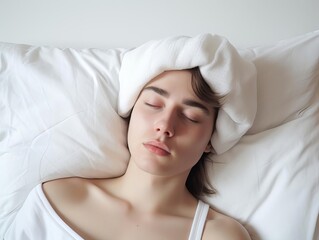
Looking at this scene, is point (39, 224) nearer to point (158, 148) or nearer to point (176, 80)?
point (158, 148)

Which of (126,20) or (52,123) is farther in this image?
(126,20)

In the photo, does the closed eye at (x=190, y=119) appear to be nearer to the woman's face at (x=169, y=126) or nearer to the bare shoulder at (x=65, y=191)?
the woman's face at (x=169, y=126)

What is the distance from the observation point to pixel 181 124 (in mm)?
853

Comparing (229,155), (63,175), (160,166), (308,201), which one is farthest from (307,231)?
(63,175)

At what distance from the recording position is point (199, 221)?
0.93 m

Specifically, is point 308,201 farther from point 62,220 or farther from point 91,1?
point 91,1

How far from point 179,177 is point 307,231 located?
0.41 metres

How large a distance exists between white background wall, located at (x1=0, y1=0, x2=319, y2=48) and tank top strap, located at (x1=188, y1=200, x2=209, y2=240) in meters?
0.66

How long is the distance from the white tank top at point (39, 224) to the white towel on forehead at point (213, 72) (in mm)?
332

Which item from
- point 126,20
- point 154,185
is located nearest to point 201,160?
point 154,185

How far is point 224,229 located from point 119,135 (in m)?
0.44

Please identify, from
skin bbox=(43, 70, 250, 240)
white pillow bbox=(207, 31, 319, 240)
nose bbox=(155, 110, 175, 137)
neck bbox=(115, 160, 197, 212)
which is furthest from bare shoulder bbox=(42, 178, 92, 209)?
white pillow bbox=(207, 31, 319, 240)

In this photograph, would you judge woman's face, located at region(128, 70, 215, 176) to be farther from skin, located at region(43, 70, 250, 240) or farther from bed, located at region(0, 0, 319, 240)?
bed, located at region(0, 0, 319, 240)

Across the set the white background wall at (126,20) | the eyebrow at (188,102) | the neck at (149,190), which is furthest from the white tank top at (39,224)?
the white background wall at (126,20)
